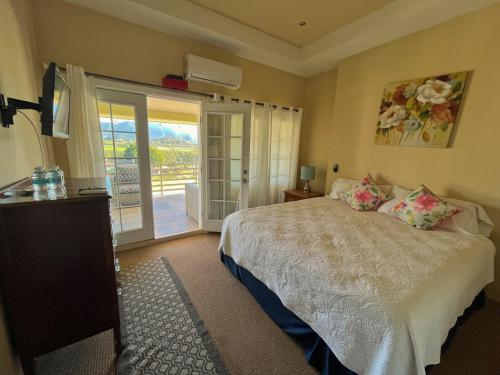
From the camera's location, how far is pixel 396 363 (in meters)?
0.91

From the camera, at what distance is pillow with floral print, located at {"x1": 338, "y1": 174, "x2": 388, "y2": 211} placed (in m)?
2.47

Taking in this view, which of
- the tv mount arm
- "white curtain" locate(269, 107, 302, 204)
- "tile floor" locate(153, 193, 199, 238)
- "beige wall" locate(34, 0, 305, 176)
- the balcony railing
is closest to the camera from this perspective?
the tv mount arm

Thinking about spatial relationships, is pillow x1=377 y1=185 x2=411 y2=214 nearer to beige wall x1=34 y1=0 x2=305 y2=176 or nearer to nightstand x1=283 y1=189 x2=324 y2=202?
nightstand x1=283 y1=189 x2=324 y2=202

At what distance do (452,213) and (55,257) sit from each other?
9.84ft

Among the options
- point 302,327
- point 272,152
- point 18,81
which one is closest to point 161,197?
point 272,152

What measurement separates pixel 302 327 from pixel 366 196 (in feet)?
5.64

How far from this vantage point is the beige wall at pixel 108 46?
6.57ft

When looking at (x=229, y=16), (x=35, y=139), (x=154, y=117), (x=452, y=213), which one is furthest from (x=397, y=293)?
(x=154, y=117)

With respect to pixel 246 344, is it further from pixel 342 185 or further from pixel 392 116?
pixel 392 116

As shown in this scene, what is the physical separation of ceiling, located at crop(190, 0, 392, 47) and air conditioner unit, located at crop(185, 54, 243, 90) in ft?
1.72

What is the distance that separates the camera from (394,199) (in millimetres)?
2453

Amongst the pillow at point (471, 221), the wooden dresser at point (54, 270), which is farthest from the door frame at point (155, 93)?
the pillow at point (471, 221)

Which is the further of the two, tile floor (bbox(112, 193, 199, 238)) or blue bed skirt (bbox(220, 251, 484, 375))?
tile floor (bbox(112, 193, 199, 238))

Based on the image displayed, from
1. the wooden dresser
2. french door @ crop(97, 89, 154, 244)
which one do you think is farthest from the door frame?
the wooden dresser
